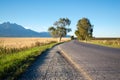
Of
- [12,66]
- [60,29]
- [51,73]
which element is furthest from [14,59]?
[60,29]

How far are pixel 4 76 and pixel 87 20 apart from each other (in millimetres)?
104553

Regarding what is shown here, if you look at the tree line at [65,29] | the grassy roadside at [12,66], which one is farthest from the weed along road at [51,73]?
the tree line at [65,29]

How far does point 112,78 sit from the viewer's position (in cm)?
1027

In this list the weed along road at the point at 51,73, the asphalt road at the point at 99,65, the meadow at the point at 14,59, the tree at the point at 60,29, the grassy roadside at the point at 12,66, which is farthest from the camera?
the tree at the point at 60,29

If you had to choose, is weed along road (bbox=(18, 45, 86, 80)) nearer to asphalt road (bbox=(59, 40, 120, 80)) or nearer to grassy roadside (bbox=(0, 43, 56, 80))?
grassy roadside (bbox=(0, 43, 56, 80))

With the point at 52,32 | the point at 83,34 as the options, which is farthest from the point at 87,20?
the point at 52,32

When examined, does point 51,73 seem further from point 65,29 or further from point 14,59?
point 65,29

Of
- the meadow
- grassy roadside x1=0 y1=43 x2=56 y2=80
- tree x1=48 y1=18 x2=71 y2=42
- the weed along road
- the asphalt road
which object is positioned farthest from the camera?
tree x1=48 y1=18 x2=71 y2=42

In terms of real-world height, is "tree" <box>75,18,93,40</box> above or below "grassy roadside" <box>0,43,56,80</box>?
above

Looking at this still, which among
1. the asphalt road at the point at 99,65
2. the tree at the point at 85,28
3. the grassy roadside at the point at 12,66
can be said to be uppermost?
the tree at the point at 85,28

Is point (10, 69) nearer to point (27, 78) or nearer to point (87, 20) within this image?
point (27, 78)

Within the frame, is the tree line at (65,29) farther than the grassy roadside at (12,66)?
Yes

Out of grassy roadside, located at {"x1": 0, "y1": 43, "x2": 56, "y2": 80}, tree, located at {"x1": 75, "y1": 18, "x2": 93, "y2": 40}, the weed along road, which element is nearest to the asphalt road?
the weed along road

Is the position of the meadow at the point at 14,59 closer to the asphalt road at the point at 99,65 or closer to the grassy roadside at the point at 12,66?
the grassy roadside at the point at 12,66
